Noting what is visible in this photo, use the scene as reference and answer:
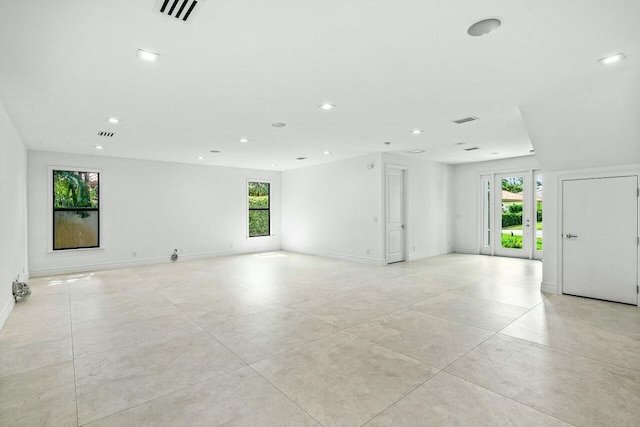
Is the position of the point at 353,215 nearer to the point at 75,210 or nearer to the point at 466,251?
the point at 466,251

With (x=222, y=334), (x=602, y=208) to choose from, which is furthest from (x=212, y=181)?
(x=602, y=208)

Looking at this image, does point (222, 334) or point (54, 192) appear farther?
point (54, 192)

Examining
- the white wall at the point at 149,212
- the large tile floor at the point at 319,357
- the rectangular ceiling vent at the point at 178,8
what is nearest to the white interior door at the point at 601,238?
the large tile floor at the point at 319,357

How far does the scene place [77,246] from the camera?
694cm

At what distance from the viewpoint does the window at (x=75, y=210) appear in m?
6.75

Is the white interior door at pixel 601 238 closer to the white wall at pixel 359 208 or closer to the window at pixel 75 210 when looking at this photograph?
the white wall at pixel 359 208

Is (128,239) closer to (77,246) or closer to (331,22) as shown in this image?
(77,246)

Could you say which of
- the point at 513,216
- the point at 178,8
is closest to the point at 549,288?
the point at 513,216

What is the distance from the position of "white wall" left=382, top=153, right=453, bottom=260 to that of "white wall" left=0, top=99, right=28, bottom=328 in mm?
6338

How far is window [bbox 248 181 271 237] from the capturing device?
9773 millimetres

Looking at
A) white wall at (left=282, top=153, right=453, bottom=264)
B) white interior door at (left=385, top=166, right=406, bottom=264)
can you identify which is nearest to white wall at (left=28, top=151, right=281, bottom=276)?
white wall at (left=282, top=153, right=453, bottom=264)

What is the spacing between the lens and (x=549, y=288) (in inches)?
195

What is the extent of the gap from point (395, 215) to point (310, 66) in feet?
17.9

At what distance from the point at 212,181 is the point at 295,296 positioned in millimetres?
5252
